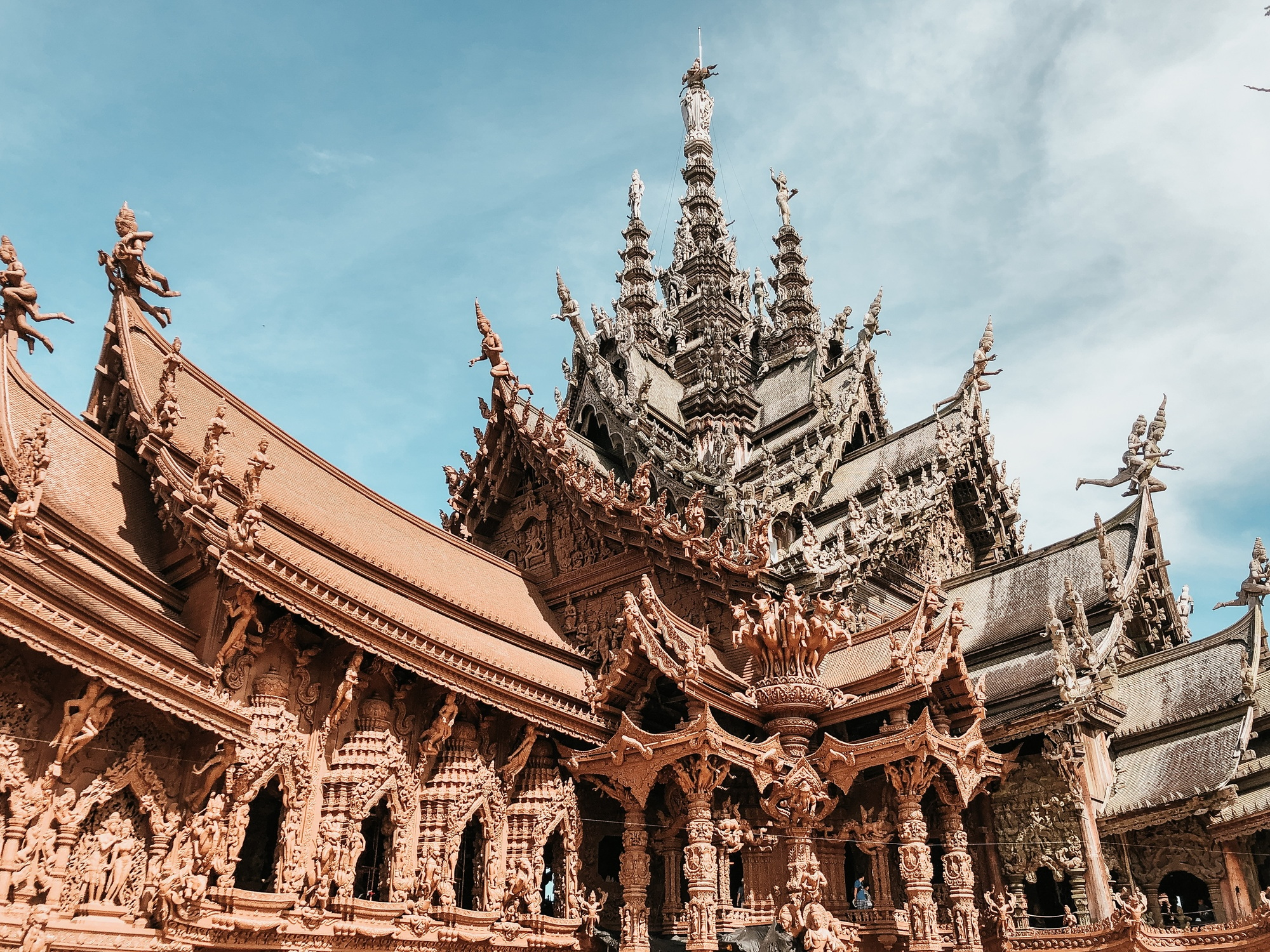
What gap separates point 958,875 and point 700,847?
335 cm

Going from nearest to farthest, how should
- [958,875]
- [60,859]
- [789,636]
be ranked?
[60,859]
[789,636]
[958,875]

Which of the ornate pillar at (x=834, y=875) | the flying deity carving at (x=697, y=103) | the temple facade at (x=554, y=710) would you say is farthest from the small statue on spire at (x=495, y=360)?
the flying deity carving at (x=697, y=103)

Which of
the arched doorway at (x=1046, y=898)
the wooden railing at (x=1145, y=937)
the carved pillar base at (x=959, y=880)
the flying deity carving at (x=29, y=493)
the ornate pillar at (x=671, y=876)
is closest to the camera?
the flying deity carving at (x=29, y=493)

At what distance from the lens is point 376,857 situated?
967 cm

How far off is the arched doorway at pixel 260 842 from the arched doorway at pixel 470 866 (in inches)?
74.4

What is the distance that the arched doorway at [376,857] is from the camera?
9383 mm

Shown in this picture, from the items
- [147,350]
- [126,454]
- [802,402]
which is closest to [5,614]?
[126,454]

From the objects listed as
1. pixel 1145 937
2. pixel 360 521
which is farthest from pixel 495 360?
pixel 1145 937

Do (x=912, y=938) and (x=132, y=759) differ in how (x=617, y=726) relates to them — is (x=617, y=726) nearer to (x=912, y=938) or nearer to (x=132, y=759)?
(x=912, y=938)

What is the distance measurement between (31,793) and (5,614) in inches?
53.8

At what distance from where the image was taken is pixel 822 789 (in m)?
10.6

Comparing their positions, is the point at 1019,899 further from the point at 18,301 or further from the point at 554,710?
the point at 18,301

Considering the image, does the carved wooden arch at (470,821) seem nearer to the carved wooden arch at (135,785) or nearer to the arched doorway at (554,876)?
the arched doorway at (554,876)

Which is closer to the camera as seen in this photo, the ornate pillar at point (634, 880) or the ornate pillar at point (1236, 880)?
the ornate pillar at point (634, 880)
